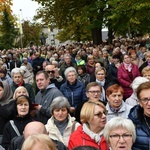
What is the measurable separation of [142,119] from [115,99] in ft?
4.04

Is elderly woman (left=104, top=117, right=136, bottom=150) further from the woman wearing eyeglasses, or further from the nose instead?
the woman wearing eyeglasses

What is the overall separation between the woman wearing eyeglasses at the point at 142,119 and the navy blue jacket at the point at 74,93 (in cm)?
313

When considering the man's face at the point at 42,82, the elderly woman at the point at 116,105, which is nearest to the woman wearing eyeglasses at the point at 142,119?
the elderly woman at the point at 116,105

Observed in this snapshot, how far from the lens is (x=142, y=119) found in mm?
4180

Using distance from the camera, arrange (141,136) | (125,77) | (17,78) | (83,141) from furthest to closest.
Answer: (125,77), (17,78), (83,141), (141,136)

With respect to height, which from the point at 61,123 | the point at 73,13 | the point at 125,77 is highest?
the point at 73,13

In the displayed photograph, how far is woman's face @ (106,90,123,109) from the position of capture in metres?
5.38

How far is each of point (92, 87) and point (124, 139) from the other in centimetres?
255

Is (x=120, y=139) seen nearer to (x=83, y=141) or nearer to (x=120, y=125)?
(x=120, y=125)

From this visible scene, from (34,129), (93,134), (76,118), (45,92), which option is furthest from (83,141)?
(45,92)

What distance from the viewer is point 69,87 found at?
25.1 ft

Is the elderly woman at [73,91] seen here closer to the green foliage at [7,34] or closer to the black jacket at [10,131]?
the black jacket at [10,131]

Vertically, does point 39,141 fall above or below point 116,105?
below

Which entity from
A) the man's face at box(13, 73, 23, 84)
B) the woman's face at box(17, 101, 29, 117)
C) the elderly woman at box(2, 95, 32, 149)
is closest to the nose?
the elderly woman at box(2, 95, 32, 149)
